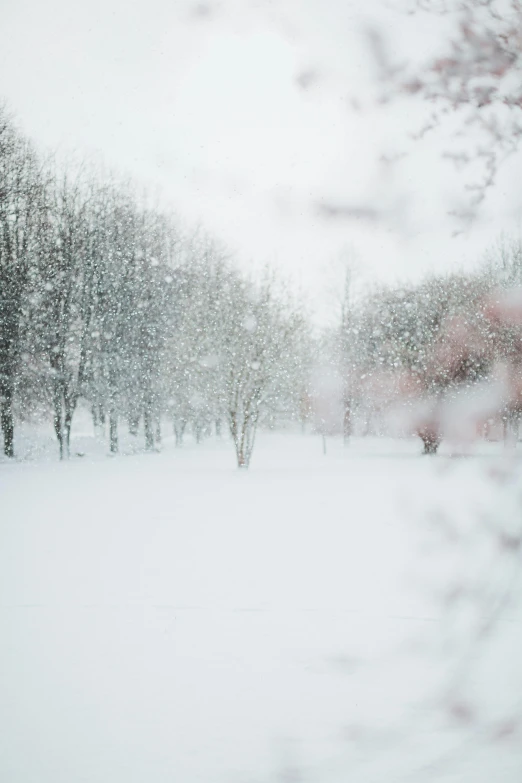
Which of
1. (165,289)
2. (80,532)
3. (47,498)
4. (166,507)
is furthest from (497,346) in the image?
(165,289)

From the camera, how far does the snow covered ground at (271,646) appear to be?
4.49ft

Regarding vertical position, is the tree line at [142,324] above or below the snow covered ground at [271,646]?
above

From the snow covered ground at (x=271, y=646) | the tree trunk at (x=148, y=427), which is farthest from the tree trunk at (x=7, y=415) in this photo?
the snow covered ground at (x=271, y=646)

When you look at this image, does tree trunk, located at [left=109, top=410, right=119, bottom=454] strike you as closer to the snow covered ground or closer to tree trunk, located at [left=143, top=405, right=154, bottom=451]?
tree trunk, located at [left=143, top=405, right=154, bottom=451]

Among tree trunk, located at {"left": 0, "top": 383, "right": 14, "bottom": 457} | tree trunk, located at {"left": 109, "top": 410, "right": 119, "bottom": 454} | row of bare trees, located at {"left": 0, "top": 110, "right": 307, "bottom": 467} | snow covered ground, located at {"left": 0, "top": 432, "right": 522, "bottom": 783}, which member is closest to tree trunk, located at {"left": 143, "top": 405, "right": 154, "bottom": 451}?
row of bare trees, located at {"left": 0, "top": 110, "right": 307, "bottom": 467}

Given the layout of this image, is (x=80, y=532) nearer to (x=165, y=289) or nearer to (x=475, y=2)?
(x=475, y=2)

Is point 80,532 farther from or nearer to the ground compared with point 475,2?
nearer to the ground

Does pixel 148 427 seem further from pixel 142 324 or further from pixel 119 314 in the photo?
Result: pixel 119 314

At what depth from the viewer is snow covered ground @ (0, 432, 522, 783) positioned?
1368mm

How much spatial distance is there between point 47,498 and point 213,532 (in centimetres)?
369

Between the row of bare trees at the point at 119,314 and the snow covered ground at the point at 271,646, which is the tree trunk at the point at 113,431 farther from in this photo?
the snow covered ground at the point at 271,646

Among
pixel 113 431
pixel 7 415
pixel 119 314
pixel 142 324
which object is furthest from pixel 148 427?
pixel 7 415

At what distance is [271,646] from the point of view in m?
3.21

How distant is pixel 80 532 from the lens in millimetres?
6160
